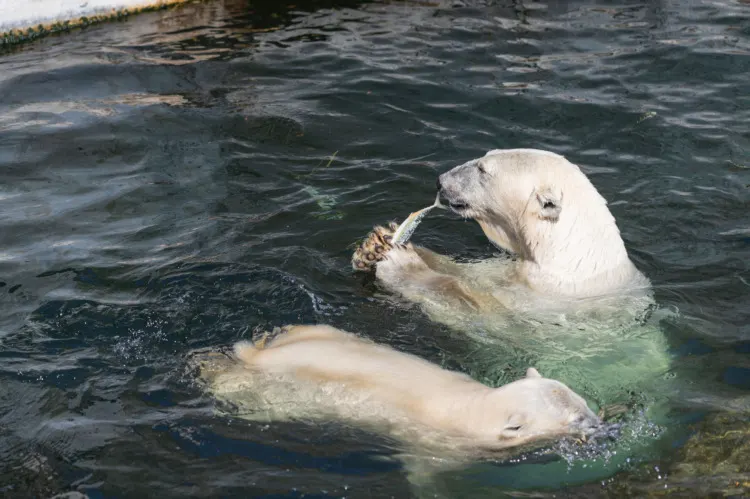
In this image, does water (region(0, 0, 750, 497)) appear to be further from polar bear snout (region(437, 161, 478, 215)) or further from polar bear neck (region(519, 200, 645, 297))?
polar bear snout (region(437, 161, 478, 215))

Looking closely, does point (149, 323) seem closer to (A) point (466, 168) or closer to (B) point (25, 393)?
(B) point (25, 393)

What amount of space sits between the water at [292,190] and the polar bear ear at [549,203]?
0.98m

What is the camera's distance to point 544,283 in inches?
217

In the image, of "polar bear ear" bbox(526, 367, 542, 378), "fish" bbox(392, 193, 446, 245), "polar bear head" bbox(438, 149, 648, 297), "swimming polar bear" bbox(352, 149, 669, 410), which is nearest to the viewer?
"polar bear ear" bbox(526, 367, 542, 378)

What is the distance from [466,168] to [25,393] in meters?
3.10

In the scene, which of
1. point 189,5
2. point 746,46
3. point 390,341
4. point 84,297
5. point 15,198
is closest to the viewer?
point 390,341

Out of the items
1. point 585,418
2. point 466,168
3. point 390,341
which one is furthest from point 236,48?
point 585,418

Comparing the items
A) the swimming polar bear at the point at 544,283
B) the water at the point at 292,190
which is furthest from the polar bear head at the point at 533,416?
the swimming polar bear at the point at 544,283

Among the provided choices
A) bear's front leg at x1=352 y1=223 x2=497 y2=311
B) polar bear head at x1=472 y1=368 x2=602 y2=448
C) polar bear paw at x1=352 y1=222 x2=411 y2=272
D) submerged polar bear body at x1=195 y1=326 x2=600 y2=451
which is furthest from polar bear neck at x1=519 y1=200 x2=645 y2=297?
polar bear head at x1=472 y1=368 x2=602 y2=448

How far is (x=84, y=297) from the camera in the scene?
571 cm

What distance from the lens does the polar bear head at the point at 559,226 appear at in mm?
5461

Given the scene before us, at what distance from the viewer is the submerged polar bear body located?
4082 mm

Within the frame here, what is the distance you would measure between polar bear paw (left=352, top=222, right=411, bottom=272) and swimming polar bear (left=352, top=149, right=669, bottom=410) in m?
0.01

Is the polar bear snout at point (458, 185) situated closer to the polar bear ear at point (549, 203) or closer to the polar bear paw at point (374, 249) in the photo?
the polar bear paw at point (374, 249)
